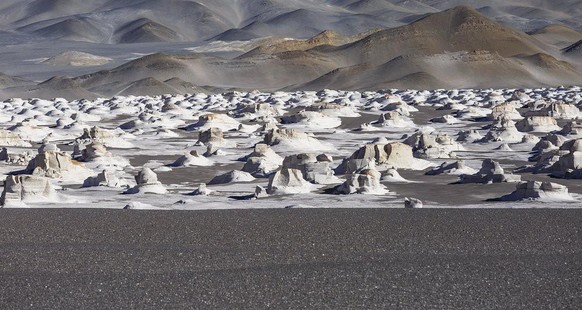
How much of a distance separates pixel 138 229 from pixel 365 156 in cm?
890

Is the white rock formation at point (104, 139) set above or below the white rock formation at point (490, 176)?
above

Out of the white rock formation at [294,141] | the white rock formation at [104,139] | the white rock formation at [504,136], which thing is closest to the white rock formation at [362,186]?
the white rock formation at [294,141]

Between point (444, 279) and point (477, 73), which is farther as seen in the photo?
point (477, 73)

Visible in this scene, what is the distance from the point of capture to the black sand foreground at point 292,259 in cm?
644

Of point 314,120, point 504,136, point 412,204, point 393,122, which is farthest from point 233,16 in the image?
point 412,204

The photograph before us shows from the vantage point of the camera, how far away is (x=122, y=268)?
7.50 metres

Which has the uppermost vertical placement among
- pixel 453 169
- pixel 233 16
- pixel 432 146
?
pixel 233 16

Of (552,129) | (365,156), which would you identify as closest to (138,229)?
(365,156)

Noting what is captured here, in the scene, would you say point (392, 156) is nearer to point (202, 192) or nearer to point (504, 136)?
point (202, 192)

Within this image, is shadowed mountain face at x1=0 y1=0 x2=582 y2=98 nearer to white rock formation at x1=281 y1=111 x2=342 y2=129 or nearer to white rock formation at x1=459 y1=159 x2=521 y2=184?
white rock formation at x1=281 y1=111 x2=342 y2=129

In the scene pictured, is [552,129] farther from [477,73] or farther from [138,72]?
[138,72]

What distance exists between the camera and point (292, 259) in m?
7.86

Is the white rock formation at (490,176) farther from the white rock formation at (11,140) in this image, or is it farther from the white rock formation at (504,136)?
the white rock formation at (11,140)

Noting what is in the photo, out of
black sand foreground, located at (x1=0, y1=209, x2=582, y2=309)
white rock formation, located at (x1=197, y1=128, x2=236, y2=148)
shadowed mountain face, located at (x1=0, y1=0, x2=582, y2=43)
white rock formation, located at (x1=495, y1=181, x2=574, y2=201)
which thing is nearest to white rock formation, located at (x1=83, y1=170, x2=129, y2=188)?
black sand foreground, located at (x1=0, y1=209, x2=582, y2=309)
